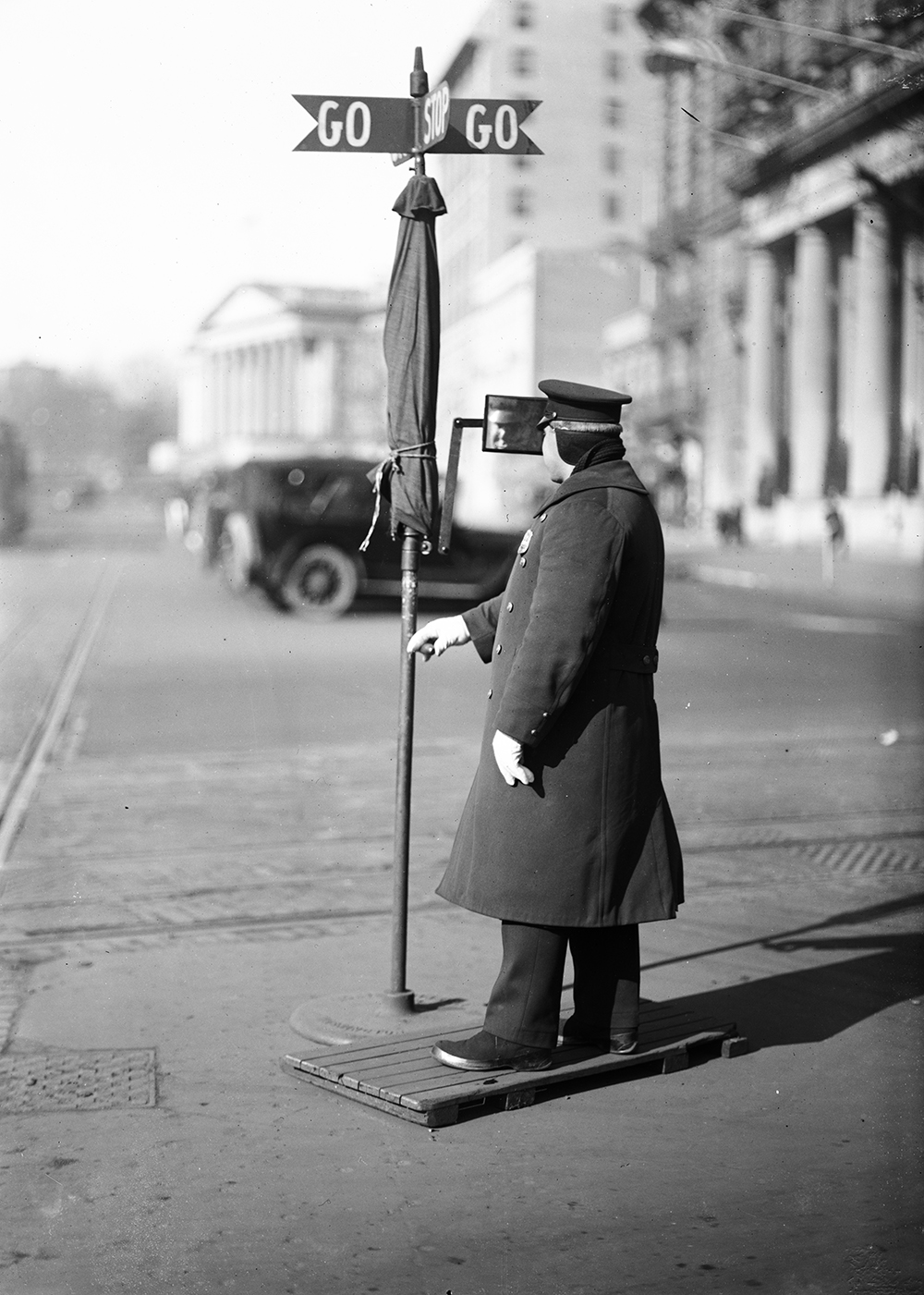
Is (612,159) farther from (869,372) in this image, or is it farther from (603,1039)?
(869,372)

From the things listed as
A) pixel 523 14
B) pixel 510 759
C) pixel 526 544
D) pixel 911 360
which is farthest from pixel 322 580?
pixel 911 360

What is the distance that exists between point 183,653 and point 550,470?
46.4ft

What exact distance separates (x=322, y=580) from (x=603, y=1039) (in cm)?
1918

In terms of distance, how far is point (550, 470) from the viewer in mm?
4895

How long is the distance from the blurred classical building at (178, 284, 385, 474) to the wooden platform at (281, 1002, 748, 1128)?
2.65 metres

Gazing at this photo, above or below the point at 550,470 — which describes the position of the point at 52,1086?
below

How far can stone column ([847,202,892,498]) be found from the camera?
42.2 metres

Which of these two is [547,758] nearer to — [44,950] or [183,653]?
[44,950]

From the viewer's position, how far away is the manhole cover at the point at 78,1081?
15.0ft

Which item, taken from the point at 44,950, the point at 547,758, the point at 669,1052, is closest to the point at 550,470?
the point at 547,758

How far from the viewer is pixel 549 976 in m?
4.61

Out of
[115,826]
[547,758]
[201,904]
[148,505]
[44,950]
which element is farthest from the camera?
[148,505]

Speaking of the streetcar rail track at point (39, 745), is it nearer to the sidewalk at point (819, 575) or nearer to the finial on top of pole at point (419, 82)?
the finial on top of pole at point (419, 82)

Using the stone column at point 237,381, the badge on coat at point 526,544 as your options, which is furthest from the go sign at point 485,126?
the stone column at point 237,381
